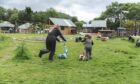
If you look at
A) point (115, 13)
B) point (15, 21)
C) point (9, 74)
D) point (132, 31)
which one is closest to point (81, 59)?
point (9, 74)

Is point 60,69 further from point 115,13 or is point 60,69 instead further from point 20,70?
point 115,13

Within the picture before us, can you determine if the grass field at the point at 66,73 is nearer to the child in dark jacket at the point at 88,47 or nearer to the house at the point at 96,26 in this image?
the child in dark jacket at the point at 88,47

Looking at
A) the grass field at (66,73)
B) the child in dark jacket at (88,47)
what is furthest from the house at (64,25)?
the grass field at (66,73)

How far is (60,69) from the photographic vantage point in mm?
14000

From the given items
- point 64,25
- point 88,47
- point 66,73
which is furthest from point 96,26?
point 66,73

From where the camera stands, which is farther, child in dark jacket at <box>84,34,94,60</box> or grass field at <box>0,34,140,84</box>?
child in dark jacket at <box>84,34,94,60</box>

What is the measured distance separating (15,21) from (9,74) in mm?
116393

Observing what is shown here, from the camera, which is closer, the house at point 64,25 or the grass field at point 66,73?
the grass field at point 66,73

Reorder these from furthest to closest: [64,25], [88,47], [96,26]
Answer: [96,26] < [64,25] < [88,47]

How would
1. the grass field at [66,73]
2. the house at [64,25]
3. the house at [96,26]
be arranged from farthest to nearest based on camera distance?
the house at [96,26] < the house at [64,25] < the grass field at [66,73]

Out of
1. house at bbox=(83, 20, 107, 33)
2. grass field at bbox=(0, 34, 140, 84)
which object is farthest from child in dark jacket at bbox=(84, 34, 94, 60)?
house at bbox=(83, 20, 107, 33)

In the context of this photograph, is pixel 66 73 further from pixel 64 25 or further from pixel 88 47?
pixel 64 25

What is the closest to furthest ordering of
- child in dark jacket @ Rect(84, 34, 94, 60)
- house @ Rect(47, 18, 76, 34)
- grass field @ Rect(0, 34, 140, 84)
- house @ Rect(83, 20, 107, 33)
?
1. grass field @ Rect(0, 34, 140, 84)
2. child in dark jacket @ Rect(84, 34, 94, 60)
3. house @ Rect(47, 18, 76, 34)
4. house @ Rect(83, 20, 107, 33)

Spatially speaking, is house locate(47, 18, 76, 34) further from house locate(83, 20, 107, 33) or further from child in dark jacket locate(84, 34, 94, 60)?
child in dark jacket locate(84, 34, 94, 60)
